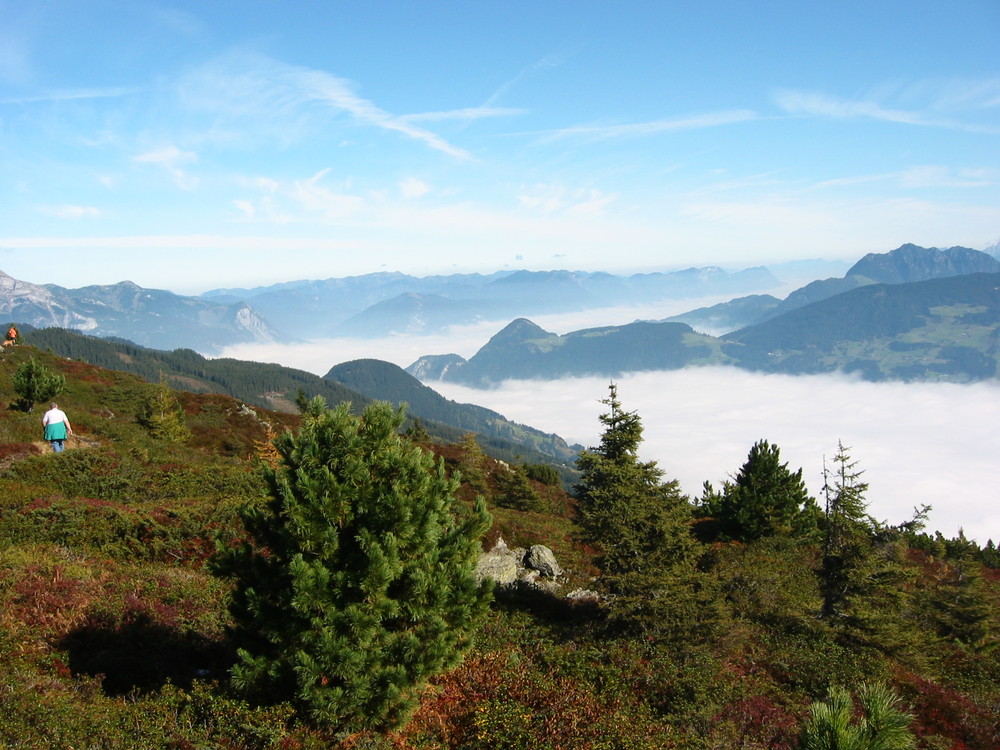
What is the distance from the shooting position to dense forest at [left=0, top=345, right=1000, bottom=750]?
25.0 ft

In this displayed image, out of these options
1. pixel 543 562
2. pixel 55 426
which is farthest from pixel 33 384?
pixel 543 562

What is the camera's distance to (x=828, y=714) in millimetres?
5402

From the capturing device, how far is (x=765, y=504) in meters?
33.3

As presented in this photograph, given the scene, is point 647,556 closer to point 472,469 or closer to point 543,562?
point 543,562

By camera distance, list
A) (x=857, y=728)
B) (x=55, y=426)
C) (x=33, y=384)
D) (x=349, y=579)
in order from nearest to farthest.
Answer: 1. (x=857, y=728)
2. (x=349, y=579)
3. (x=55, y=426)
4. (x=33, y=384)

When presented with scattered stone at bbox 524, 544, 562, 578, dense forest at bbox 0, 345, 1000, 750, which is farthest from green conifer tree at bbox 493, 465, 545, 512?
scattered stone at bbox 524, 544, 562, 578

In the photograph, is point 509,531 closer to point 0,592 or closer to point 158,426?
→ point 0,592

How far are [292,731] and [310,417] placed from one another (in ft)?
14.4

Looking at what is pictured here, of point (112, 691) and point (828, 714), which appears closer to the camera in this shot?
point (828, 714)

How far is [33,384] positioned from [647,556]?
34183 millimetres

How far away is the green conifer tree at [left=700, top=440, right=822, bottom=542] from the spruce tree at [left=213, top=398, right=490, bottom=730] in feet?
98.1

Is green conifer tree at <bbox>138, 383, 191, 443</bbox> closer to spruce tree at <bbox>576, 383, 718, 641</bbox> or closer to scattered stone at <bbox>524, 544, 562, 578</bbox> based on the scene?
scattered stone at <bbox>524, 544, 562, 578</bbox>

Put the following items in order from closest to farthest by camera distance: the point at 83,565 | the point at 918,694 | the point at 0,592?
1. the point at 0,592
2. the point at 83,565
3. the point at 918,694

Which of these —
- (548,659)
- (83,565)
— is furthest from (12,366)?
(548,659)
